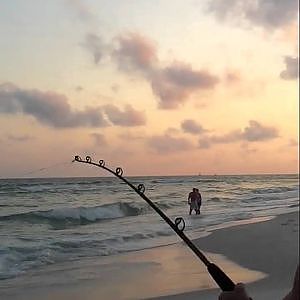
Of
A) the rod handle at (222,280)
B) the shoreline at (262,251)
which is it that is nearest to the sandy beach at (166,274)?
the shoreline at (262,251)

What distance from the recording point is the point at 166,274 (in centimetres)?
844

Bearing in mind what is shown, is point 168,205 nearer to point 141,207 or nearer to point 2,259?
point 141,207

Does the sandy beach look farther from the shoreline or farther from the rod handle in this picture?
the rod handle

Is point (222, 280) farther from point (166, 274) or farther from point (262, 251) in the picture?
point (262, 251)

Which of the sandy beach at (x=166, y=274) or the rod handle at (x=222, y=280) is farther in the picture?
the sandy beach at (x=166, y=274)

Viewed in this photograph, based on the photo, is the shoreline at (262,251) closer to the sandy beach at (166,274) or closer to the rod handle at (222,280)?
the sandy beach at (166,274)

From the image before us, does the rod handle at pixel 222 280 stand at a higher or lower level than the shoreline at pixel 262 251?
higher

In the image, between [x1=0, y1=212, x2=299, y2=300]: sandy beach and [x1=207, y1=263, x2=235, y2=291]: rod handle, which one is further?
[x1=0, y1=212, x2=299, y2=300]: sandy beach

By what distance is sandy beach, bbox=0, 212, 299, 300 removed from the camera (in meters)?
7.27

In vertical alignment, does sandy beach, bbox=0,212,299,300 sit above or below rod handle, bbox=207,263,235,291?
below

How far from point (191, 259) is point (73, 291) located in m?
2.74

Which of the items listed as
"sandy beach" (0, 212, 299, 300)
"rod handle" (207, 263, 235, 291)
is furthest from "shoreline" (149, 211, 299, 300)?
"rod handle" (207, 263, 235, 291)

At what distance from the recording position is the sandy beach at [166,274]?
23.9ft

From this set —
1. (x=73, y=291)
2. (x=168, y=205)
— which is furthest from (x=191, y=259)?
(x=168, y=205)
